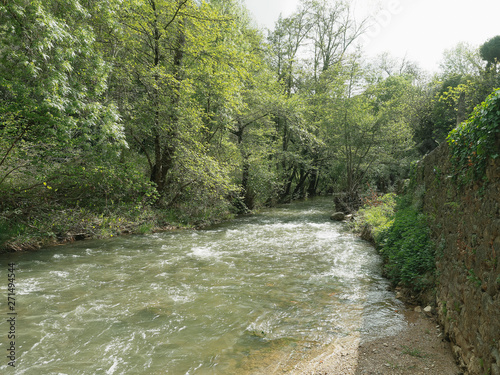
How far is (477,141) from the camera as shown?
316 centimetres

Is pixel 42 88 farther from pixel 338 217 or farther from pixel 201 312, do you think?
pixel 338 217

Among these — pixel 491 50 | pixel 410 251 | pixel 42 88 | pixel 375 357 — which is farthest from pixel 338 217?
pixel 491 50

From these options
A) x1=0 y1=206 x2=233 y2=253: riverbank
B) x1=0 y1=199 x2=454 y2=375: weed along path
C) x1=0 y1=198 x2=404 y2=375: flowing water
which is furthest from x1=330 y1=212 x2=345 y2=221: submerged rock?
x1=0 y1=206 x2=233 y2=253: riverbank

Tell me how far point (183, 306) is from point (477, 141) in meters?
4.88

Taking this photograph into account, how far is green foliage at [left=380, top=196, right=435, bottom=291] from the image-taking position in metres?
5.16

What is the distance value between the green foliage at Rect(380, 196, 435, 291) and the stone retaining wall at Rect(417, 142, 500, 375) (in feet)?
1.82

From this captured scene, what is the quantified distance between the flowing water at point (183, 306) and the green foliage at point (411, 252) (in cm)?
47

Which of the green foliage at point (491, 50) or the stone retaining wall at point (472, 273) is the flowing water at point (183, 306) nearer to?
the stone retaining wall at point (472, 273)

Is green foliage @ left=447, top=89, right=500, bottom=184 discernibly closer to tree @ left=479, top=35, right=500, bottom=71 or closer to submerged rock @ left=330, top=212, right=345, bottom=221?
submerged rock @ left=330, top=212, right=345, bottom=221

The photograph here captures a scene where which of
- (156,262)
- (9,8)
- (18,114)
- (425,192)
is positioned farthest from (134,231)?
(425,192)

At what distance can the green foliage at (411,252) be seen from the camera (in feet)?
16.9

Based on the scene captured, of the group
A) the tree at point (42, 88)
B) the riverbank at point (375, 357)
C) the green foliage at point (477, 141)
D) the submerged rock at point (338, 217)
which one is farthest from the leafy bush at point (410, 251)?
the tree at point (42, 88)

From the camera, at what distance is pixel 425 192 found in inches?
280

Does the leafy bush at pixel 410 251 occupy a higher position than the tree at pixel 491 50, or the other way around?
the tree at pixel 491 50
